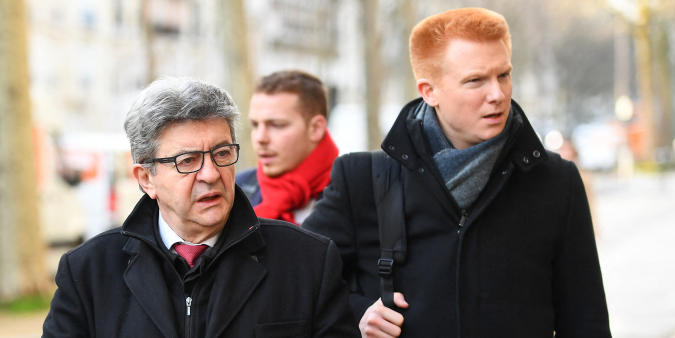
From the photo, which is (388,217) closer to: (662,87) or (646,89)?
(646,89)

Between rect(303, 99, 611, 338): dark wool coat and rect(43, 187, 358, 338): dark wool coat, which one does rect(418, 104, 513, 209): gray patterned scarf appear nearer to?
rect(303, 99, 611, 338): dark wool coat

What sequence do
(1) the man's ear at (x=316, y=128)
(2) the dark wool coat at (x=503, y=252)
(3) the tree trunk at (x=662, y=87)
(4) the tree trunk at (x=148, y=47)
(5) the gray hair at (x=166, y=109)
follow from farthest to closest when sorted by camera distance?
(3) the tree trunk at (x=662, y=87) < (4) the tree trunk at (x=148, y=47) < (1) the man's ear at (x=316, y=128) < (2) the dark wool coat at (x=503, y=252) < (5) the gray hair at (x=166, y=109)

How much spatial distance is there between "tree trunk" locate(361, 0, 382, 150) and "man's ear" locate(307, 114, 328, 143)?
1274 centimetres

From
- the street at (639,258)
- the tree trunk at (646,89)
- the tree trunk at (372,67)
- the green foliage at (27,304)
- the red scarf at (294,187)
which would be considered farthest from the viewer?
the tree trunk at (646,89)

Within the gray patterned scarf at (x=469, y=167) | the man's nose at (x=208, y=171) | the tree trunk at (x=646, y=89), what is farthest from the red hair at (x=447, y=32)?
the tree trunk at (x=646, y=89)

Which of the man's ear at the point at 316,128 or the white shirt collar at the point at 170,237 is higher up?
the man's ear at the point at 316,128

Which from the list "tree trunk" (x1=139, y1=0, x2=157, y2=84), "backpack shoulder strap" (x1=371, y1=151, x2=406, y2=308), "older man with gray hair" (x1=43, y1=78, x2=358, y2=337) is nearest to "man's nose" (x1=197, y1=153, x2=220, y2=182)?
"older man with gray hair" (x1=43, y1=78, x2=358, y2=337)

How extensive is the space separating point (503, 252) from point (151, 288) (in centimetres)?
110

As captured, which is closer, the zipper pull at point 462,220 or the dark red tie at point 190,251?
the dark red tie at point 190,251

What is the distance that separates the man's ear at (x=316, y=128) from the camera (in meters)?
4.30

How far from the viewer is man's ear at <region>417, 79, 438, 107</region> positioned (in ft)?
10.2

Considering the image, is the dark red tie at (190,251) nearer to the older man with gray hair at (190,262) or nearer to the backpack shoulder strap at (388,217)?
the older man with gray hair at (190,262)

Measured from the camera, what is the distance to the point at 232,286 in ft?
8.67

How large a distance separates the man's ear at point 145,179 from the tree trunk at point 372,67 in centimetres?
1433
